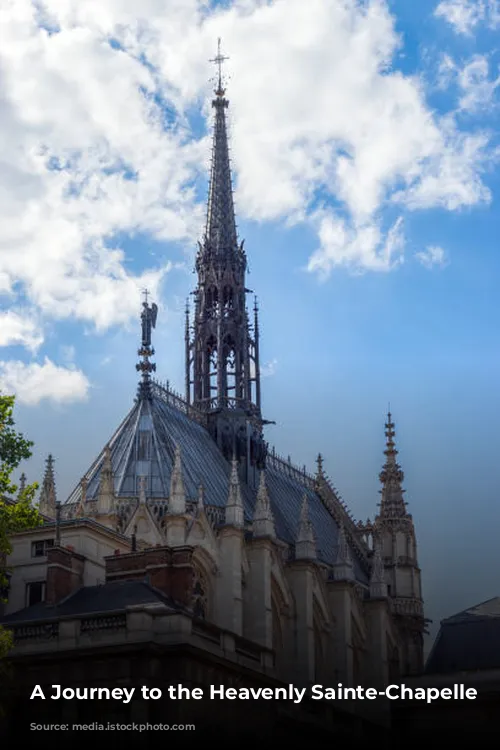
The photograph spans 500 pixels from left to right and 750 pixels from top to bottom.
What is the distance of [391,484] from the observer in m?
86.6

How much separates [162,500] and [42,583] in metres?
14.2

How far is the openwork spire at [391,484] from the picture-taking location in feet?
278

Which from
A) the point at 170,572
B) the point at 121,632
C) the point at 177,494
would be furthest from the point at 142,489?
the point at 121,632

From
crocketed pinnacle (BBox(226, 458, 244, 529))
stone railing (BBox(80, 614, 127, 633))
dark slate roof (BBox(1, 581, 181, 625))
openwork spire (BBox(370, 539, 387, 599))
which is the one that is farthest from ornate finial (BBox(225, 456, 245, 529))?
stone railing (BBox(80, 614, 127, 633))

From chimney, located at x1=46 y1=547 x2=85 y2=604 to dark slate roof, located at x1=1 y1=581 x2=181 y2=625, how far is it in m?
0.29

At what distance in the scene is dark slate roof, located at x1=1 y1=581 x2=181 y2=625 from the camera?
37.1 meters

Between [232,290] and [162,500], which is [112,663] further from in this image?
[232,290]

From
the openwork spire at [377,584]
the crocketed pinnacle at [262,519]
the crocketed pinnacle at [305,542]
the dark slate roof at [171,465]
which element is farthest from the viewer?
the openwork spire at [377,584]

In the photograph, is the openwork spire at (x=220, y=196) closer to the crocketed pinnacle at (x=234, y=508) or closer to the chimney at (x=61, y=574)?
the crocketed pinnacle at (x=234, y=508)

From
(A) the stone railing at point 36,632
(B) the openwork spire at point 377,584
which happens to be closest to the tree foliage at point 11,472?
(A) the stone railing at point 36,632

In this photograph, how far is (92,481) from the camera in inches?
2422

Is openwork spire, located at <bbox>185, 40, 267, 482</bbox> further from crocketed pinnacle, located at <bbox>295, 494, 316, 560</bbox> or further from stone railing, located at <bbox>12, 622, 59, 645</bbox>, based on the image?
stone railing, located at <bbox>12, 622, 59, 645</bbox>

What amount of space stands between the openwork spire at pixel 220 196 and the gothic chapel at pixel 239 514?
9 cm

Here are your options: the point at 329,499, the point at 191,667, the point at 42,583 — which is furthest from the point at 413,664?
the point at 191,667
